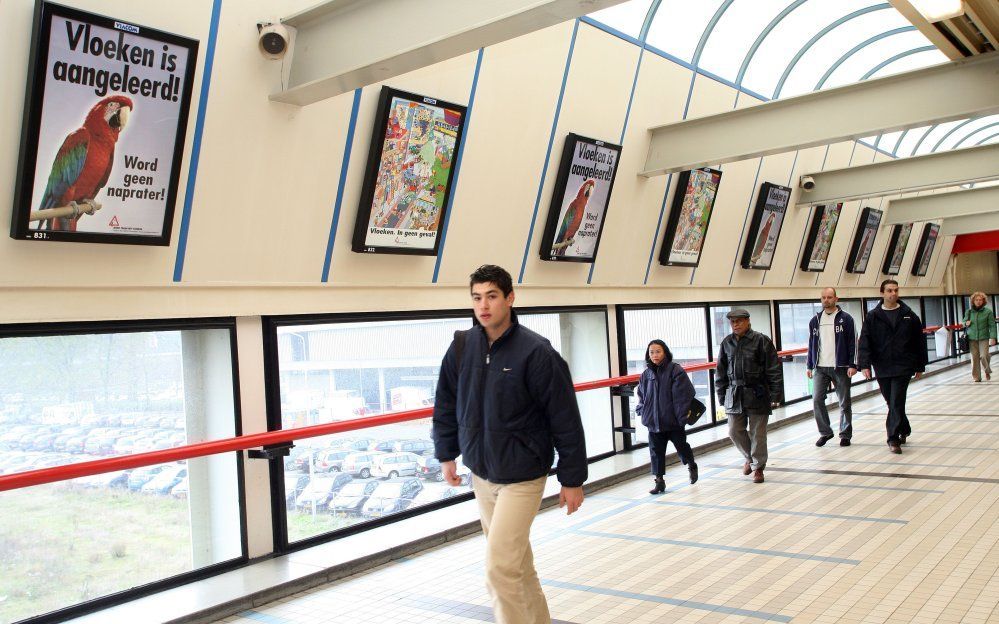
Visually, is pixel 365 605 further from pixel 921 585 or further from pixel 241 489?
pixel 921 585

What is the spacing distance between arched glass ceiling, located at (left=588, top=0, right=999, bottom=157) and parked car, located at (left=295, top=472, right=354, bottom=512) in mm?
5039

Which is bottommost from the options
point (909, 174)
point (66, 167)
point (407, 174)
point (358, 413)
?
point (358, 413)

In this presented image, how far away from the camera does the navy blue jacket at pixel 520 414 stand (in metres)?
3.68

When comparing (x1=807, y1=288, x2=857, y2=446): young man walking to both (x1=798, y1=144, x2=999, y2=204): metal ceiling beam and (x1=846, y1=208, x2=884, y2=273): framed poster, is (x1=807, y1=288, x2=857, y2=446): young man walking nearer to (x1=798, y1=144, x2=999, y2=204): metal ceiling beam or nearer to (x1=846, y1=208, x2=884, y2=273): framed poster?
(x1=798, y1=144, x2=999, y2=204): metal ceiling beam

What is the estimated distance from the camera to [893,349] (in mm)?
8758

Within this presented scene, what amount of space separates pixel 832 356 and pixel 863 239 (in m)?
8.85

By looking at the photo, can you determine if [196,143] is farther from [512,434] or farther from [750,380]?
[750,380]

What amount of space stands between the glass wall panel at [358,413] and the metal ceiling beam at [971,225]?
16.9 metres

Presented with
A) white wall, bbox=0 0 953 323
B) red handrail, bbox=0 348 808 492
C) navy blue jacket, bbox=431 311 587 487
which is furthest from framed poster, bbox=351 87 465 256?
navy blue jacket, bbox=431 311 587 487

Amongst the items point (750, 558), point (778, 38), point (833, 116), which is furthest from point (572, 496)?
point (778, 38)

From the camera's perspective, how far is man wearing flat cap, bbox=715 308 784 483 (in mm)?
7906

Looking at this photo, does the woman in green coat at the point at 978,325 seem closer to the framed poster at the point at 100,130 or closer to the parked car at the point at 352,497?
the parked car at the point at 352,497

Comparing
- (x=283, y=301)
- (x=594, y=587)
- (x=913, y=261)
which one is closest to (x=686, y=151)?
(x=283, y=301)

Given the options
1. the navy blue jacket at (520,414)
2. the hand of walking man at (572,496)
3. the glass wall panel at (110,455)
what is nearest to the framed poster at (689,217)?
the glass wall panel at (110,455)
